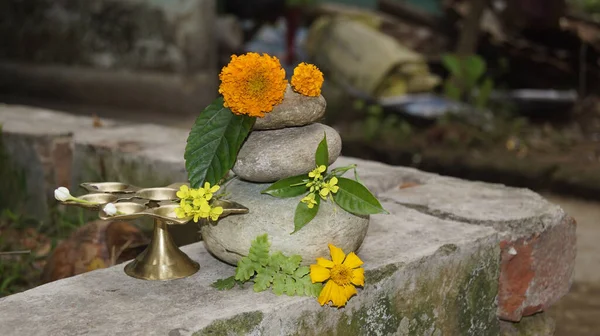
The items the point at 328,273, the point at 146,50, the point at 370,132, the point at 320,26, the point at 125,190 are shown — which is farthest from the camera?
the point at 320,26

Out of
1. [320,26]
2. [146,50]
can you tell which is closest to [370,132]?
[146,50]

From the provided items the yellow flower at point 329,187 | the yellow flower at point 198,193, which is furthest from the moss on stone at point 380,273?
the yellow flower at point 198,193

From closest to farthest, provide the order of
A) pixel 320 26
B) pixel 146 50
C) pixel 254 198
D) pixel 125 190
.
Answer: pixel 254 198 → pixel 125 190 → pixel 146 50 → pixel 320 26

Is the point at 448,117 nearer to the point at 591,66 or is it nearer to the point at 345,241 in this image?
the point at 591,66

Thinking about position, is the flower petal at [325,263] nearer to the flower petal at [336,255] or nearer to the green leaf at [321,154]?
the flower petal at [336,255]

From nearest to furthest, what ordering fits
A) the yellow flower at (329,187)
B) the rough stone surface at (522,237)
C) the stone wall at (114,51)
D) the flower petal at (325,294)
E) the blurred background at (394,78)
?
1. the flower petal at (325,294)
2. the yellow flower at (329,187)
3. the rough stone surface at (522,237)
4. the blurred background at (394,78)
5. the stone wall at (114,51)

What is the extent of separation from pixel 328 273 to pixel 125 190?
58 centimetres

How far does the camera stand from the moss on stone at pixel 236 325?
154cm

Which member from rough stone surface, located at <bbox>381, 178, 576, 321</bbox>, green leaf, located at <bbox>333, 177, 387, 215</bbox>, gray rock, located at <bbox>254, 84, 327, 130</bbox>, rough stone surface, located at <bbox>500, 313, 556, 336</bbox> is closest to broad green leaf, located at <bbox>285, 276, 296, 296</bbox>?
green leaf, located at <bbox>333, 177, 387, 215</bbox>

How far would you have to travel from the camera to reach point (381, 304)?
1831 millimetres

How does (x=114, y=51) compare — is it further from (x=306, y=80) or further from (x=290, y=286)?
(x=290, y=286)

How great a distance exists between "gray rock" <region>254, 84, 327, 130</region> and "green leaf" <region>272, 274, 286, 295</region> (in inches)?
14.1

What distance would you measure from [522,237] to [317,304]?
768 mm

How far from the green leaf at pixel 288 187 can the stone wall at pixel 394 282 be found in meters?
0.22
